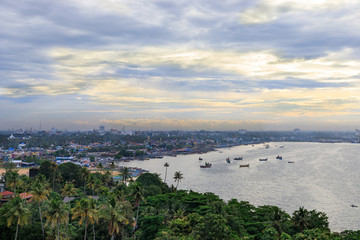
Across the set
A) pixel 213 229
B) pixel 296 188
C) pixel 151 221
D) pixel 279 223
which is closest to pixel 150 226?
pixel 151 221

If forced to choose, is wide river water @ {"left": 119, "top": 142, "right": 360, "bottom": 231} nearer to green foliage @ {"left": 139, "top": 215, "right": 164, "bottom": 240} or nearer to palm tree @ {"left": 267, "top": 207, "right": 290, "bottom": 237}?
palm tree @ {"left": 267, "top": 207, "right": 290, "bottom": 237}

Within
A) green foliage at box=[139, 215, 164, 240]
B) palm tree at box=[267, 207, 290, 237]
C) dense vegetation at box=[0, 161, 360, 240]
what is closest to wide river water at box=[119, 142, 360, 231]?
dense vegetation at box=[0, 161, 360, 240]

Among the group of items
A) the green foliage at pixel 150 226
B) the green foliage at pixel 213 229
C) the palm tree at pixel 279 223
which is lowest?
the green foliage at pixel 150 226

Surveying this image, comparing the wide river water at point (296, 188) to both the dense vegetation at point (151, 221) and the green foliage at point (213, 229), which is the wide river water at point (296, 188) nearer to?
the dense vegetation at point (151, 221)

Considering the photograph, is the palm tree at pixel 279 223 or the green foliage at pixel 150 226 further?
the green foliage at pixel 150 226

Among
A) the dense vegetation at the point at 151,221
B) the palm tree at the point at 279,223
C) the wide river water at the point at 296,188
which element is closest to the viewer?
the dense vegetation at the point at 151,221

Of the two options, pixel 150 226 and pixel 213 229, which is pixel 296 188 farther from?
pixel 213 229

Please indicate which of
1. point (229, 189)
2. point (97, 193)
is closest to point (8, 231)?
point (97, 193)

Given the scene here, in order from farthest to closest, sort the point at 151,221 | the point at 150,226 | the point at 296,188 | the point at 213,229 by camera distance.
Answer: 1. the point at 296,188
2. the point at 151,221
3. the point at 150,226
4. the point at 213,229

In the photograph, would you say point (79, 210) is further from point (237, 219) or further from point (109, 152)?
point (109, 152)

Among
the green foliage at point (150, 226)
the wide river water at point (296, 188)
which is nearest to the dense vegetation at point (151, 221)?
the green foliage at point (150, 226)

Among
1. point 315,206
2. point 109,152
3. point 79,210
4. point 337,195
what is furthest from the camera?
point 109,152
